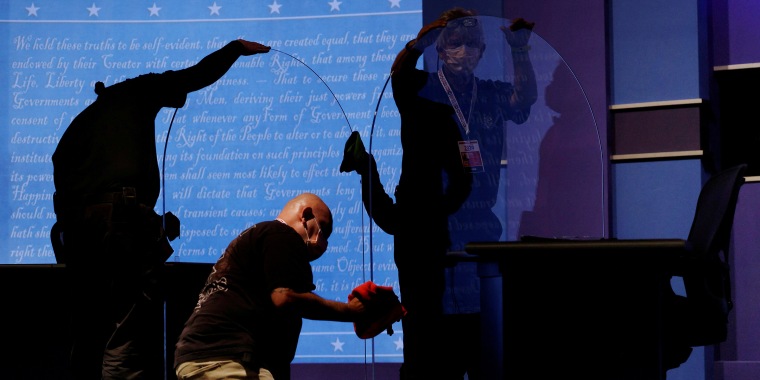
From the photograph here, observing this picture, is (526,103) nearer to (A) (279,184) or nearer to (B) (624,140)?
(B) (624,140)

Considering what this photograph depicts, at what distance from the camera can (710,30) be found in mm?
4066

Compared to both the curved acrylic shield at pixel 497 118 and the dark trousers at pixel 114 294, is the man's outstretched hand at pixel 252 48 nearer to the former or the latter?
the curved acrylic shield at pixel 497 118

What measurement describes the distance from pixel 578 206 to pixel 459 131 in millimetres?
835

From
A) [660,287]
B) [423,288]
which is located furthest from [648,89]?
[660,287]

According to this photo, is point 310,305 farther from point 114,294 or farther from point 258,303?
point 114,294

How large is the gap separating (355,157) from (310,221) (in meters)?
0.79

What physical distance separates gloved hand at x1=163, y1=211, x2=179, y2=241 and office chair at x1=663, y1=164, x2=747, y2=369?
76.8 inches

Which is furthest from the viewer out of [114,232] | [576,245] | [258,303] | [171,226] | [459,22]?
[171,226]

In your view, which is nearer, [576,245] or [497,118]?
[576,245]

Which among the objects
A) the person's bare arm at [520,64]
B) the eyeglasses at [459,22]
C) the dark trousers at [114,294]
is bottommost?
the dark trousers at [114,294]

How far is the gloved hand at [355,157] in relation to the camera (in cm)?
326

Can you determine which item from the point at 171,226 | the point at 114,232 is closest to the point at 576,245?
the point at 114,232

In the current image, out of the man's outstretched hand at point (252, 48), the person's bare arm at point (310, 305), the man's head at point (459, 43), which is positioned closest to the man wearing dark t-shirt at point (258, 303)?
the person's bare arm at point (310, 305)

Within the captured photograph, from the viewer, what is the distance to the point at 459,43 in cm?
335
